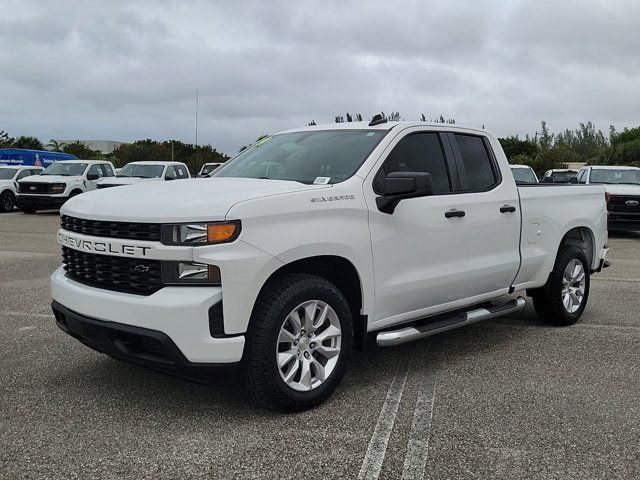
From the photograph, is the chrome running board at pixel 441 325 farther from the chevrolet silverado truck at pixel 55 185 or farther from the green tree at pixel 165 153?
the green tree at pixel 165 153

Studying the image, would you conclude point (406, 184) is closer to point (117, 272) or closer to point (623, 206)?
point (117, 272)

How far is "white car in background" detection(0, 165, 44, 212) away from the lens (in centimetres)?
2175

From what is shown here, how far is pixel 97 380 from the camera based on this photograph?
4.59 metres

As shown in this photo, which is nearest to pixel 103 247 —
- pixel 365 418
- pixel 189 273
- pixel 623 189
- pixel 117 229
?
pixel 117 229

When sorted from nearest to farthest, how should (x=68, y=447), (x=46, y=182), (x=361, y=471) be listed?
(x=361, y=471), (x=68, y=447), (x=46, y=182)

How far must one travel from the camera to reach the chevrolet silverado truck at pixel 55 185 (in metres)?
20.3

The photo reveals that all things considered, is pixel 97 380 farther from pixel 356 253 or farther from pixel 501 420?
pixel 501 420

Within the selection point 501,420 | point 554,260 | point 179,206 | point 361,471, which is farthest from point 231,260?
point 554,260

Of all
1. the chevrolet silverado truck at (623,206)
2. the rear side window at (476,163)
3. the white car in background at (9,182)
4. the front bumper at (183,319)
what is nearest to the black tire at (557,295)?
the rear side window at (476,163)

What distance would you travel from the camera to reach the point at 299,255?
12.7 feet

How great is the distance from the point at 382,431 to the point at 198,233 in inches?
59.7

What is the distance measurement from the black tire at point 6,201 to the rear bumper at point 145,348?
20043mm

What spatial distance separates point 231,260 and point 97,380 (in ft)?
5.65

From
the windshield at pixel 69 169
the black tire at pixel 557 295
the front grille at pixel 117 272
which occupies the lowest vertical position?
the black tire at pixel 557 295
